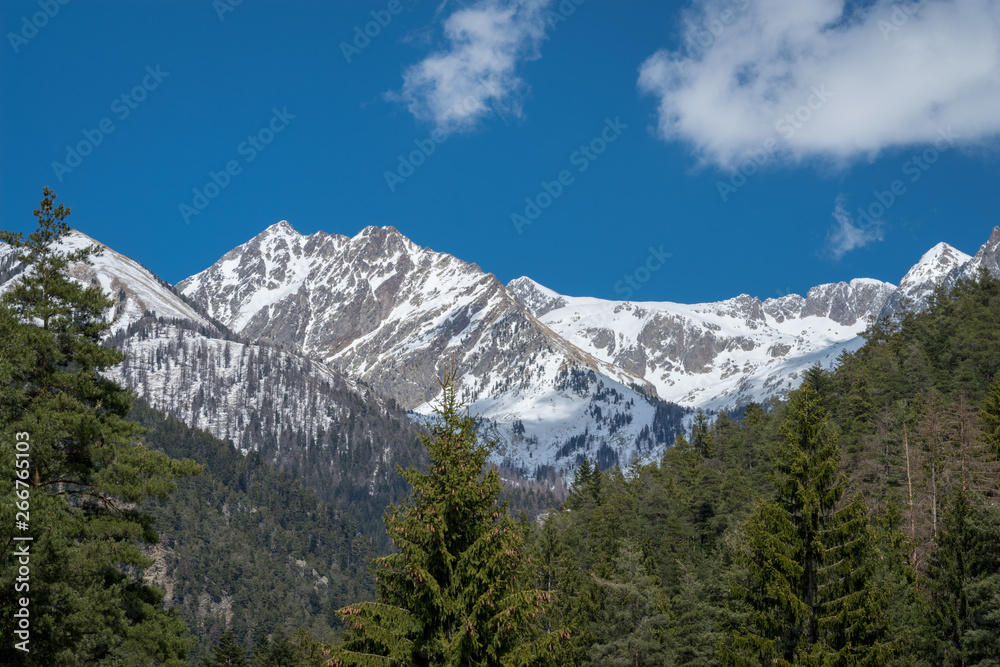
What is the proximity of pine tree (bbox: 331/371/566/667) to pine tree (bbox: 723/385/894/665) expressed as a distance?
10.2 meters

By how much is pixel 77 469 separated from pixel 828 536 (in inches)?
929

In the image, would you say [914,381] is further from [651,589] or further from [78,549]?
[78,549]

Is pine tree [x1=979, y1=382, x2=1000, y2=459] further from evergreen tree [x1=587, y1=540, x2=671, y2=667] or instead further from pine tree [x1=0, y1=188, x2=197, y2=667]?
pine tree [x1=0, y1=188, x2=197, y2=667]

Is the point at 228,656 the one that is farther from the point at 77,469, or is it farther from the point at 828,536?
the point at 828,536

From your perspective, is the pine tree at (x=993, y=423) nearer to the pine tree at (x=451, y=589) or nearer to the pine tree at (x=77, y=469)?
the pine tree at (x=451, y=589)

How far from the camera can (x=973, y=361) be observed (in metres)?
66.9

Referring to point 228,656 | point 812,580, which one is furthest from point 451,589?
point 228,656

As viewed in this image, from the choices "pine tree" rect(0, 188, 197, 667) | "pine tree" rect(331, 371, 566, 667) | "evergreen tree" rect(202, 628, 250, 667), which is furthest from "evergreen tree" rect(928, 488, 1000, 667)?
"evergreen tree" rect(202, 628, 250, 667)

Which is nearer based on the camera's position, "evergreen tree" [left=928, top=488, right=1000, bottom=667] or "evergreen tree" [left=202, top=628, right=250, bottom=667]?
"evergreen tree" [left=928, top=488, right=1000, bottom=667]

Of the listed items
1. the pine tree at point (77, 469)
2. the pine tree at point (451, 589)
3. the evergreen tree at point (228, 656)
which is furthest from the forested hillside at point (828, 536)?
the evergreen tree at point (228, 656)

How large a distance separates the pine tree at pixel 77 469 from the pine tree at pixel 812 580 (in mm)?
18894

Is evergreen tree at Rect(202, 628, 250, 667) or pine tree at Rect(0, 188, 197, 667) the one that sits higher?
pine tree at Rect(0, 188, 197, 667)

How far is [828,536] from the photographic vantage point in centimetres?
2330

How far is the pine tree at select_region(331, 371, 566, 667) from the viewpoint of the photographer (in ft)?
53.1
